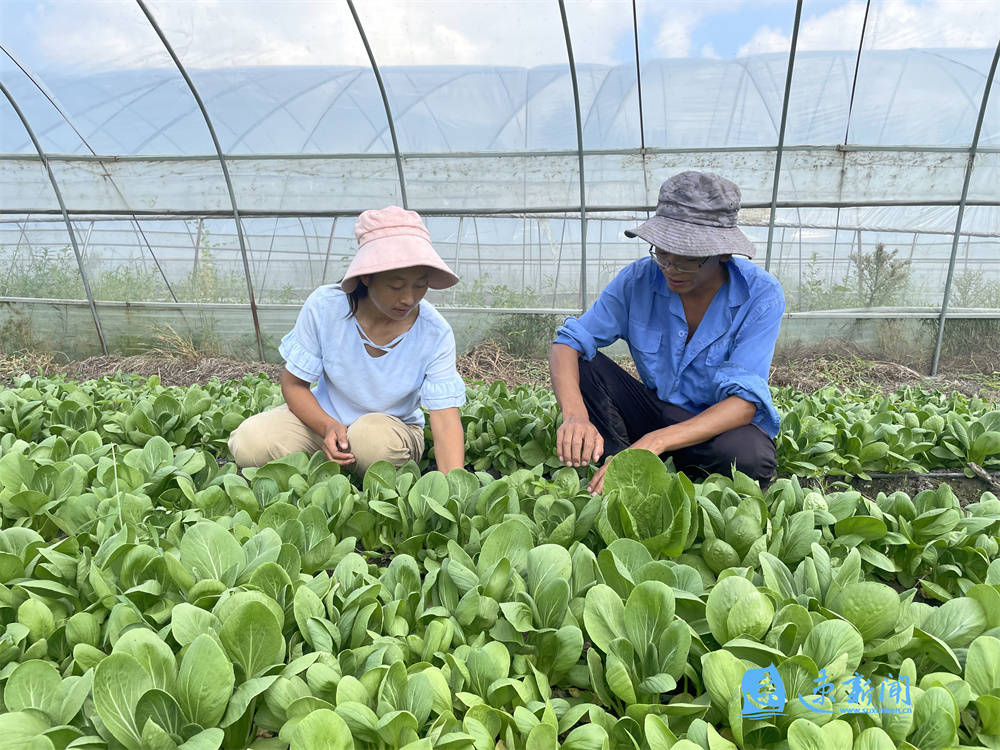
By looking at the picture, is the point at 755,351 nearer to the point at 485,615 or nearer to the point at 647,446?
the point at 647,446

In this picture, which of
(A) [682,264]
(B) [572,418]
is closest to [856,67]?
(A) [682,264]

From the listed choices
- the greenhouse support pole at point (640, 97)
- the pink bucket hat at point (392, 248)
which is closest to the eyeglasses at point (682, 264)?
the pink bucket hat at point (392, 248)

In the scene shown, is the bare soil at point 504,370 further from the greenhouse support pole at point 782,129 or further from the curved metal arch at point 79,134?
the greenhouse support pole at point 782,129

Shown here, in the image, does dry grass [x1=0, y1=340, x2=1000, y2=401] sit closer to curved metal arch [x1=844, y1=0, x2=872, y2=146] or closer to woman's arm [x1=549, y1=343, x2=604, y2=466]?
curved metal arch [x1=844, y1=0, x2=872, y2=146]

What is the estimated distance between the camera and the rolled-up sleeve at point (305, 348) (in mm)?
2576

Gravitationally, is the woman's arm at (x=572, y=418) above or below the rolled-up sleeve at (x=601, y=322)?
below

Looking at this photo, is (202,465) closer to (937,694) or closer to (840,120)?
(937,694)

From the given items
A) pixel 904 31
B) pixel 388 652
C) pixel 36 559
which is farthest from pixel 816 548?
pixel 904 31

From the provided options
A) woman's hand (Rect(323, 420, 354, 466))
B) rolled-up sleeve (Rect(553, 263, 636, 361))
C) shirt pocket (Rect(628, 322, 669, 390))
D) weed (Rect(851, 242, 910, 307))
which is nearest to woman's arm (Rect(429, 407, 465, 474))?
woman's hand (Rect(323, 420, 354, 466))

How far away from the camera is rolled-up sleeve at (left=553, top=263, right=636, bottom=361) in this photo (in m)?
2.80

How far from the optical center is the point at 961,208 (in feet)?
21.9

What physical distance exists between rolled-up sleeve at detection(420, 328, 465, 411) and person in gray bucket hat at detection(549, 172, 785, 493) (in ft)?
1.39

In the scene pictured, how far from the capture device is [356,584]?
150 centimetres

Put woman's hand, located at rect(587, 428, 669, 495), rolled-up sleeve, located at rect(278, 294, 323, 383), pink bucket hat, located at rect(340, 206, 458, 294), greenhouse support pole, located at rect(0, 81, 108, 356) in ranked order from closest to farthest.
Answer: woman's hand, located at rect(587, 428, 669, 495) → pink bucket hat, located at rect(340, 206, 458, 294) → rolled-up sleeve, located at rect(278, 294, 323, 383) → greenhouse support pole, located at rect(0, 81, 108, 356)
